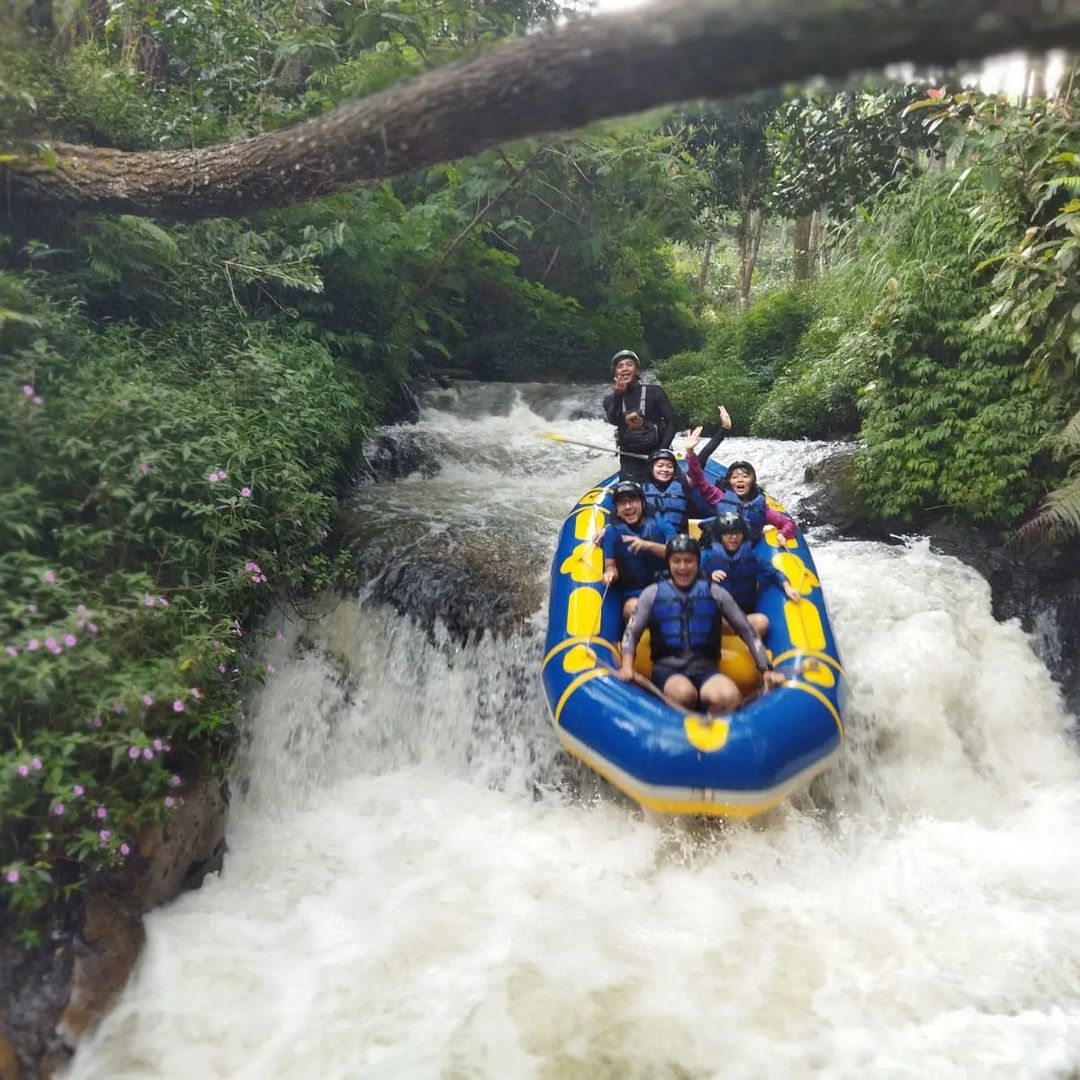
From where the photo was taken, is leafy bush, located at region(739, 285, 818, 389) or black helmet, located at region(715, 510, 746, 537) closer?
black helmet, located at region(715, 510, 746, 537)

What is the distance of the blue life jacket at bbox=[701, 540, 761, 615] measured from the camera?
4.34 metres

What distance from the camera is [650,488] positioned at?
5.12 m

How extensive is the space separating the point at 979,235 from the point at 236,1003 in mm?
6518

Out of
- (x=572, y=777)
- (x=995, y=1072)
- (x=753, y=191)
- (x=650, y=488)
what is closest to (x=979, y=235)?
(x=650, y=488)

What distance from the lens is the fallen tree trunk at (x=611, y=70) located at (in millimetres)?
1324

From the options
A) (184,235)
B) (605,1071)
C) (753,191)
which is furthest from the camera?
(753,191)

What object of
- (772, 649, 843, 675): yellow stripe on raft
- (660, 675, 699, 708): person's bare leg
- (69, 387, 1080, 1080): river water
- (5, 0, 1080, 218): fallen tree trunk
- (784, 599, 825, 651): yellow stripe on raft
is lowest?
(69, 387, 1080, 1080): river water

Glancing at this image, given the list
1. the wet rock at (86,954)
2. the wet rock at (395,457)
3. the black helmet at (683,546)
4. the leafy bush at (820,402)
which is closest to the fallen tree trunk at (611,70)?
the black helmet at (683,546)

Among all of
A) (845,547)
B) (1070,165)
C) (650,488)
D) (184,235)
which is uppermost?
(1070,165)

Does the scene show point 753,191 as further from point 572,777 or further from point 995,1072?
point 995,1072

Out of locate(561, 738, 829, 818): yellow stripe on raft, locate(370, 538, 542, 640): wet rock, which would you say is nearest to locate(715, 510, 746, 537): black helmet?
locate(370, 538, 542, 640): wet rock

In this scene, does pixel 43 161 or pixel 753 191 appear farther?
pixel 753 191

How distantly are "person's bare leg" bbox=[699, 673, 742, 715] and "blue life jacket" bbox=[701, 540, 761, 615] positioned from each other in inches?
27.9

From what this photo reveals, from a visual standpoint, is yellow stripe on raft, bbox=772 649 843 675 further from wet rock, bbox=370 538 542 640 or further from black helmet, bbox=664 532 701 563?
wet rock, bbox=370 538 542 640
